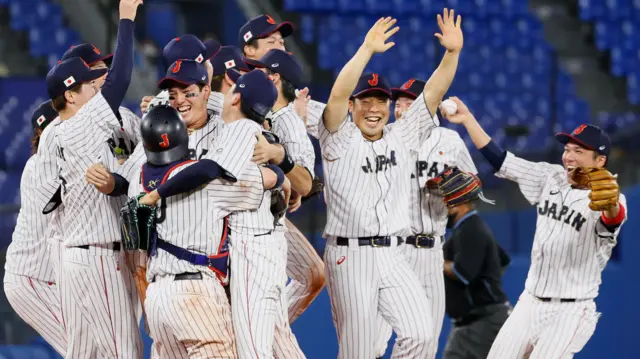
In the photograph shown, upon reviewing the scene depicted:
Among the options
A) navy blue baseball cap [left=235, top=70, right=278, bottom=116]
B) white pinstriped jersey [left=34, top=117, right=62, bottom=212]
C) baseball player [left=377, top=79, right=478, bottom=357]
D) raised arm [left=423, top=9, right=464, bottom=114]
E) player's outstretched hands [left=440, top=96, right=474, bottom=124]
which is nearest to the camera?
navy blue baseball cap [left=235, top=70, right=278, bottom=116]

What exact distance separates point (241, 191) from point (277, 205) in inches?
12.6

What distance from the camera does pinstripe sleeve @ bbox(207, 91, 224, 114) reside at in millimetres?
5320

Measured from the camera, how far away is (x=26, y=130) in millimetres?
9312

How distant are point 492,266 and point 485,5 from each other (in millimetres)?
6341

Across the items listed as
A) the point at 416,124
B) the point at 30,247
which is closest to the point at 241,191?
the point at 416,124

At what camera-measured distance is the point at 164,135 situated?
14.1 feet

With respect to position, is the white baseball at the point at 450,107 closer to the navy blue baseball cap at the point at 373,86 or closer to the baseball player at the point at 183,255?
the navy blue baseball cap at the point at 373,86

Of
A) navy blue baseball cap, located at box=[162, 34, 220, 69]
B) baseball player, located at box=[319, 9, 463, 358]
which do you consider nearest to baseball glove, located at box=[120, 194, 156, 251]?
navy blue baseball cap, located at box=[162, 34, 220, 69]

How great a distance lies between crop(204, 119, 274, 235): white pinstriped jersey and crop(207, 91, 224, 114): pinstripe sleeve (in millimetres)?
639

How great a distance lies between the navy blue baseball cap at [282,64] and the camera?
5305 mm

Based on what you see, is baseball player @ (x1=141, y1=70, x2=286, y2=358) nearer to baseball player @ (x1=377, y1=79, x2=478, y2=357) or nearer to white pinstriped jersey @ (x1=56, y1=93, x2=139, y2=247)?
white pinstriped jersey @ (x1=56, y1=93, x2=139, y2=247)

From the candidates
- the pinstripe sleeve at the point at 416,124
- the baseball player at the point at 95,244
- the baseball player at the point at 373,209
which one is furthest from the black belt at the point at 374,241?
the baseball player at the point at 95,244

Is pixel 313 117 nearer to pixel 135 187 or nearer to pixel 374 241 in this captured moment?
pixel 374 241

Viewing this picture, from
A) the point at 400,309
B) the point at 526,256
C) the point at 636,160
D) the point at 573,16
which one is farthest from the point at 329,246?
the point at 573,16
